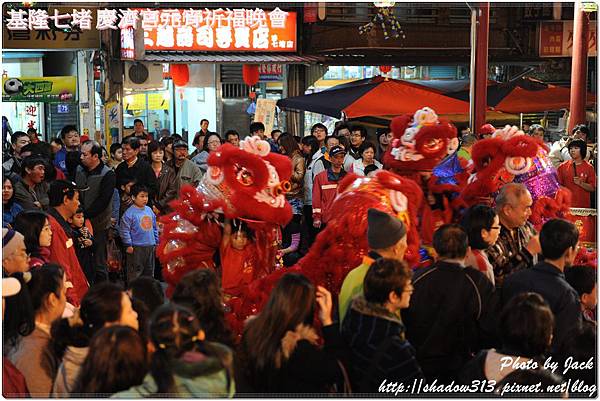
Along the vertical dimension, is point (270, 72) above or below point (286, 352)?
above

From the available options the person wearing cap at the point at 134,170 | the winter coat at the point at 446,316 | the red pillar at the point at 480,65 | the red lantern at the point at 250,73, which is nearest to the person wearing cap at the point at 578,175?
the red pillar at the point at 480,65

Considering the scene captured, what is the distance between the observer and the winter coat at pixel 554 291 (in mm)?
4375

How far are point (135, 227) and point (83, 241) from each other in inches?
36.5

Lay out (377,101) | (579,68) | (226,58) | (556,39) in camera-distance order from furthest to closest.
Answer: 1. (556,39)
2. (226,58)
3. (377,101)
4. (579,68)

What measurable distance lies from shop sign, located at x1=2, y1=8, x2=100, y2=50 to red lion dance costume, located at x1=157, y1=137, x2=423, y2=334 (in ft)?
29.8

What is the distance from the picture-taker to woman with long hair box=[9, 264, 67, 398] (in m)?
3.95

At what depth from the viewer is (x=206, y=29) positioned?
52.3 feet

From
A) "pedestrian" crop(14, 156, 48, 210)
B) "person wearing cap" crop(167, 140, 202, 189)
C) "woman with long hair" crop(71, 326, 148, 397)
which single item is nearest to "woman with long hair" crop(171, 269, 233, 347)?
"woman with long hair" crop(71, 326, 148, 397)

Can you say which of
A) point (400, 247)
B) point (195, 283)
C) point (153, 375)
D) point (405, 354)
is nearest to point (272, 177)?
point (400, 247)

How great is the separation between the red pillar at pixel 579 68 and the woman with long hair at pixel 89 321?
8.65 m

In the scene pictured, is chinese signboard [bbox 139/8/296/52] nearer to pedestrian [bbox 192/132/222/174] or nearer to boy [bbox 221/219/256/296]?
pedestrian [bbox 192/132/222/174]

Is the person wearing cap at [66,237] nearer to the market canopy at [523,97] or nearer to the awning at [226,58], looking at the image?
the market canopy at [523,97]

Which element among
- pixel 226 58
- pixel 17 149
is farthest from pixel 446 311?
pixel 226 58

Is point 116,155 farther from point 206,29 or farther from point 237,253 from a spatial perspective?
point 206,29
